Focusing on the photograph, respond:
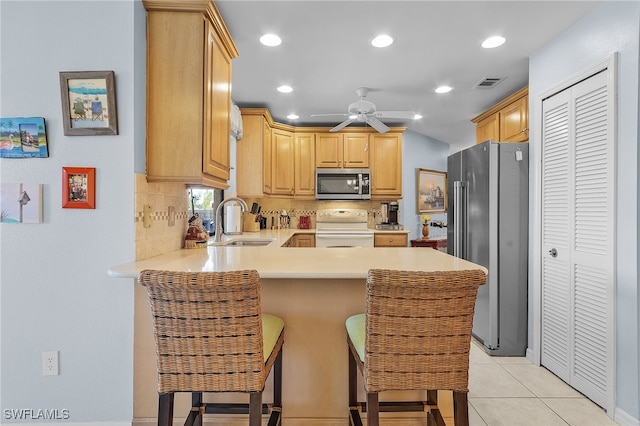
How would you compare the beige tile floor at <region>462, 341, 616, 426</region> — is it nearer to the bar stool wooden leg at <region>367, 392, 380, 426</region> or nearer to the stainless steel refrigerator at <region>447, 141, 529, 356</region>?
the stainless steel refrigerator at <region>447, 141, 529, 356</region>

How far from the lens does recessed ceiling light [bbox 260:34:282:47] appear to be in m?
2.48

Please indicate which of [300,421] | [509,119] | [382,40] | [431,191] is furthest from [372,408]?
[431,191]

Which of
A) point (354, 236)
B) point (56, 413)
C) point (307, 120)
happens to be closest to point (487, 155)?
point (354, 236)

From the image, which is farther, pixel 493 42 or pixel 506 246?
pixel 506 246

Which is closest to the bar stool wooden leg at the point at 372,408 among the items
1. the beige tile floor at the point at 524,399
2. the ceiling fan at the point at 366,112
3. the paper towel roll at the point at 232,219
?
the beige tile floor at the point at 524,399

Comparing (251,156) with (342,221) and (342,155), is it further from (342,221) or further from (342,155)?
(342,221)

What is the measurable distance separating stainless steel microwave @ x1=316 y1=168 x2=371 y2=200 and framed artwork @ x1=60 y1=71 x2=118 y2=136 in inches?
122

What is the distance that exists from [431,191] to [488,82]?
2597 mm

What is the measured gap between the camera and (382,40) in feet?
8.22

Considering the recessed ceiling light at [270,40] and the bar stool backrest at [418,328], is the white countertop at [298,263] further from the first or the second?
the recessed ceiling light at [270,40]

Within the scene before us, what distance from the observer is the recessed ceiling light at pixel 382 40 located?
8.10 ft

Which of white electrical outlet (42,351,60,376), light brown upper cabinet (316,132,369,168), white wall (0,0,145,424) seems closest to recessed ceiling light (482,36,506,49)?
light brown upper cabinet (316,132,369,168)

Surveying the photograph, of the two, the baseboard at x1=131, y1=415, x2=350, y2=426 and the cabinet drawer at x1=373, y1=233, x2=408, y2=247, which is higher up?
the cabinet drawer at x1=373, y1=233, x2=408, y2=247

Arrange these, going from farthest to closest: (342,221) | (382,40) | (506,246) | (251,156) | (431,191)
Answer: (431,191) → (342,221) → (251,156) → (506,246) → (382,40)
